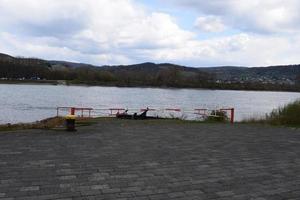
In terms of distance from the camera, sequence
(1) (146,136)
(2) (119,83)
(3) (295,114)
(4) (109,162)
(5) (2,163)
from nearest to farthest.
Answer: (5) (2,163), (4) (109,162), (1) (146,136), (3) (295,114), (2) (119,83)

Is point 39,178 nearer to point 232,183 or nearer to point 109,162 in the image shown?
point 109,162

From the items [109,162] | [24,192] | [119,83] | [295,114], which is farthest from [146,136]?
[119,83]

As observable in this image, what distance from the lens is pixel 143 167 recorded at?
7.61 metres

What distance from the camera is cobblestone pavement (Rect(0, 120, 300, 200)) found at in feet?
19.3

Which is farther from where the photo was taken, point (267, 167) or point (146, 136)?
point (146, 136)

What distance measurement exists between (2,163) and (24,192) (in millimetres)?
2011

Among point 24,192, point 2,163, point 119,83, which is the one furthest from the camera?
point 119,83

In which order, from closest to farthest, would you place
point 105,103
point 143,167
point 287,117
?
point 143,167 < point 287,117 < point 105,103

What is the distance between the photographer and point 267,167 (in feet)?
26.9

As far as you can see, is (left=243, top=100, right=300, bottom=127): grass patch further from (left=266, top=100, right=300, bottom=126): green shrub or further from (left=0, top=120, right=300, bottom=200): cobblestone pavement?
(left=0, top=120, right=300, bottom=200): cobblestone pavement

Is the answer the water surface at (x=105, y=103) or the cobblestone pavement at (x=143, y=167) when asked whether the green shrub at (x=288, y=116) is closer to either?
the water surface at (x=105, y=103)

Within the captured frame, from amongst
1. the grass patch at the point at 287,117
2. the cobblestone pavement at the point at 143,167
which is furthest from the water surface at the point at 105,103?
the cobblestone pavement at the point at 143,167

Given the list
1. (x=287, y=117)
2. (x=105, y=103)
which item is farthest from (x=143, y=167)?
(x=105, y=103)

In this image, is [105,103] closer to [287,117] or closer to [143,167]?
[287,117]
